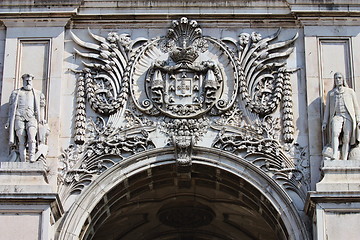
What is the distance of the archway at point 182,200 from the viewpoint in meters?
24.5

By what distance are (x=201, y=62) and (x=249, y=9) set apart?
1683mm

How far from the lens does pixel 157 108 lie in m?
25.4

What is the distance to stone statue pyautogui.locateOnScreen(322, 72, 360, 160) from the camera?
24.3 m

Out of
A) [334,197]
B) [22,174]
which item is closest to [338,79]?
[334,197]

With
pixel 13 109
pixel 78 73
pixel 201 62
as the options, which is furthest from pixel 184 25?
pixel 13 109

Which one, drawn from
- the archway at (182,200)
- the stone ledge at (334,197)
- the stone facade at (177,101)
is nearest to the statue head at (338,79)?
the stone facade at (177,101)

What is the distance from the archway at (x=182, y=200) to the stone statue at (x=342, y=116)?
5.16 ft

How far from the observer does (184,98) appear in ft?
83.6

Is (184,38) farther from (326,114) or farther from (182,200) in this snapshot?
(182,200)

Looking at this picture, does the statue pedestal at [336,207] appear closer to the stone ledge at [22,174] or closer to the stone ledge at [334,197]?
the stone ledge at [334,197]

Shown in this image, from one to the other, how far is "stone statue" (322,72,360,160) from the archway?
5.16ft

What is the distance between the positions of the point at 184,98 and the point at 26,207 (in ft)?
14.1

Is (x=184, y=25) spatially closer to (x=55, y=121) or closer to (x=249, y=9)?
(x=249, y=9)

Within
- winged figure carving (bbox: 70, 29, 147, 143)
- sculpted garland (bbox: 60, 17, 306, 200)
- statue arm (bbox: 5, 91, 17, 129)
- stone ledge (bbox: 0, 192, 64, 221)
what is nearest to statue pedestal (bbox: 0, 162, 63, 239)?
stone ledge (bbox: 0, 192, 64, 221)
